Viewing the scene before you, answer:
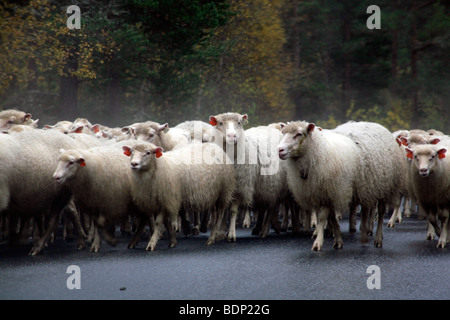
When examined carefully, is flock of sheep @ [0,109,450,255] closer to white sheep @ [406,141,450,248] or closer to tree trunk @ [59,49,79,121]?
white sheep @ [406,141,450,248]

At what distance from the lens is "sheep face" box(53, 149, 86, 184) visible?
29.9ft

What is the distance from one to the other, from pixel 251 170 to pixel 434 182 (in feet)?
10.6

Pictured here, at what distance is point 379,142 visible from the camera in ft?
33.4

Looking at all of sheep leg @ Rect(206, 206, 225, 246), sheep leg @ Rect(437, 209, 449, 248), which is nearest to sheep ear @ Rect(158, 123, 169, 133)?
sheep leg @ Rect(206, 206, 225, 246)

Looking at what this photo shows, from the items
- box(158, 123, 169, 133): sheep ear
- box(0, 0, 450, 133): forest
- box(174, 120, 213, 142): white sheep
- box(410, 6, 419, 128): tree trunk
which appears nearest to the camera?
box(158, 123, 169, 133): sheep ear

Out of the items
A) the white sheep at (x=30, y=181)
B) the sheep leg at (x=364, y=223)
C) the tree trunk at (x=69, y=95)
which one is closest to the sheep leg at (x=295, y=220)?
the sheep leg at (x=364, y=223)

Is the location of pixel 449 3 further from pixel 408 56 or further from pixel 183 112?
pixel 183 112

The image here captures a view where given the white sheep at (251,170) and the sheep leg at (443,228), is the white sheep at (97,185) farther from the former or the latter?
the sheep leg at (443,228)

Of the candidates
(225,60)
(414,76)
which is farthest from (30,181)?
(414,76)

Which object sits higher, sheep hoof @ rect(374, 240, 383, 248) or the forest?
the forest

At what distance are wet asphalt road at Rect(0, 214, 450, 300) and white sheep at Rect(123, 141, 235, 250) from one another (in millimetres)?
615

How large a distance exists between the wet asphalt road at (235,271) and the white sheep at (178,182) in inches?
24.2

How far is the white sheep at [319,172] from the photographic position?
9.33m

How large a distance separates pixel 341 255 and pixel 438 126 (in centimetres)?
3715
